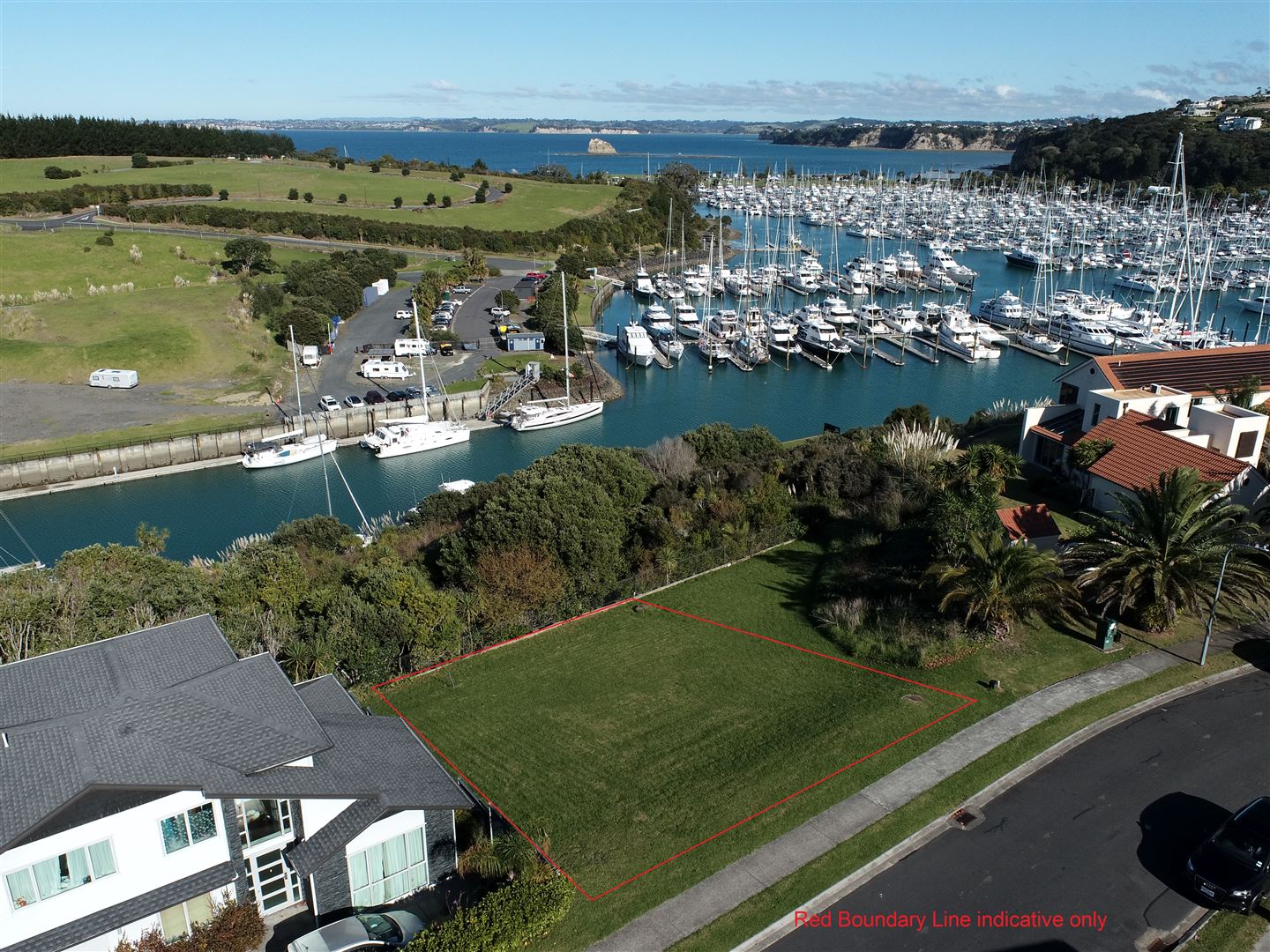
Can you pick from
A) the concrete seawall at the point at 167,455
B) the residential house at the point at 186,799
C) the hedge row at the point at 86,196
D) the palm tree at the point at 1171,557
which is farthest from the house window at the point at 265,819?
the hedge row at the point at 86,196

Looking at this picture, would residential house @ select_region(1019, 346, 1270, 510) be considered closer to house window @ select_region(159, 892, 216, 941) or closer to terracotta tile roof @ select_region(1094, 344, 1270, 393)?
terracotta tile roof @ select_region(1094, 344, 1270, 393)

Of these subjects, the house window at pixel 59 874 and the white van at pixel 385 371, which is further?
the white van at pixel 385 371

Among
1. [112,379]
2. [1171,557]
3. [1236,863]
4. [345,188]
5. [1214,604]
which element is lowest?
[112,379]

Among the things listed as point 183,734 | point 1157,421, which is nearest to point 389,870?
point 183,734

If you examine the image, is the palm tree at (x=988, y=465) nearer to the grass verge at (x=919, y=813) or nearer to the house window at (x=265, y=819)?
the grass verge at (x=919, y=813)

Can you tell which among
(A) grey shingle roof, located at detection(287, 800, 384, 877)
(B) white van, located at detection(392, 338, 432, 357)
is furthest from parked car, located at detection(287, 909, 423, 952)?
(B) white van, located at detection(392, 338, 432, 357)

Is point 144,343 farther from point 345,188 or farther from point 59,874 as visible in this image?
point 345,188
